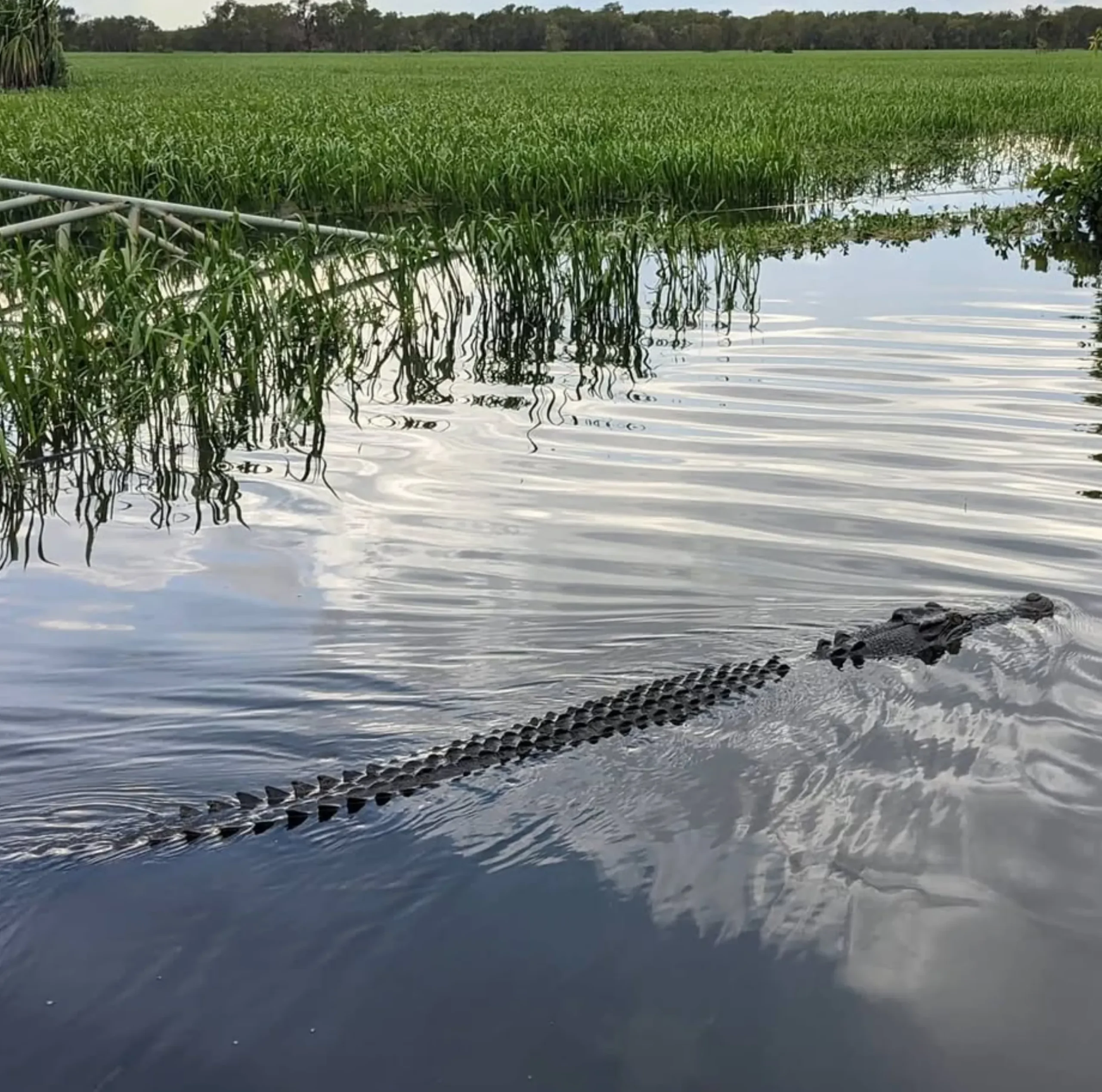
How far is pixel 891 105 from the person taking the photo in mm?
26766

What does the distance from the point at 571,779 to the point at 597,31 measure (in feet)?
333

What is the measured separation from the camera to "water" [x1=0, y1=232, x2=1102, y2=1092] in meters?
2.89

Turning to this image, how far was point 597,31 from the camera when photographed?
97438 mm

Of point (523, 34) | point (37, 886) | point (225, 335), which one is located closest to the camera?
point (37, 886)

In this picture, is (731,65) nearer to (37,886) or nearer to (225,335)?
(225,335)

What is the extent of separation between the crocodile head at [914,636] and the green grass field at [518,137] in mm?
6625

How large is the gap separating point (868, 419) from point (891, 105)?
70.1ft

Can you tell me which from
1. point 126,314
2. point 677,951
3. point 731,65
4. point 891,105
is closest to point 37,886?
point 677,951

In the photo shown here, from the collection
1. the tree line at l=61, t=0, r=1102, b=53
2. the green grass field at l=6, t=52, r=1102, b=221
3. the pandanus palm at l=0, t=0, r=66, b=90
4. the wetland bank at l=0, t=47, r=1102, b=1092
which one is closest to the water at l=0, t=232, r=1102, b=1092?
the wetland bank at l=0, t=47, r=1102, b=1092

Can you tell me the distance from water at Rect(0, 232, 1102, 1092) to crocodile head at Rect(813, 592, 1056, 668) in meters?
0.07

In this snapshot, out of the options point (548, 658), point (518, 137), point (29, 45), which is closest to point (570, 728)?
point (548, 658)

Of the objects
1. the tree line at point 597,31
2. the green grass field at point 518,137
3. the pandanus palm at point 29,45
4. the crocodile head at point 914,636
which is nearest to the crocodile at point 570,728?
the crocodile head at point 914,636

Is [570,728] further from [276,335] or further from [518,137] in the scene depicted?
[518,137]

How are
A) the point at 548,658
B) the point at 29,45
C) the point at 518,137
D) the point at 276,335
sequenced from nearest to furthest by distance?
1. the point at 548,658
2. the point at 276,335
3. the point at 518,137
4. the point at 29,45
